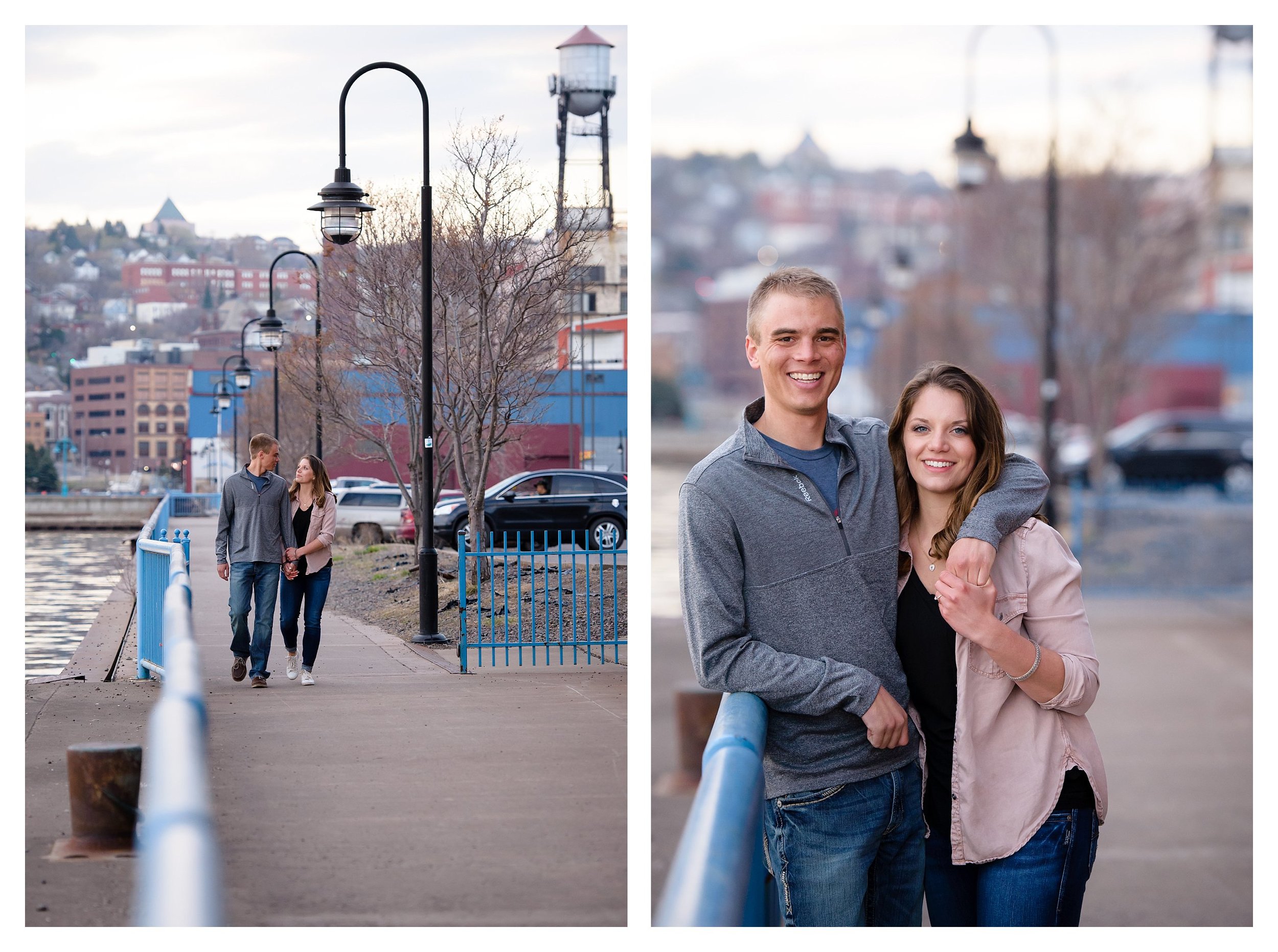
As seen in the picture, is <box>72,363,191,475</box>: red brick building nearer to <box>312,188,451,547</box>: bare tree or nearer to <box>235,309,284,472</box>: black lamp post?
<box>235,309,284,472</box>: black lamp post

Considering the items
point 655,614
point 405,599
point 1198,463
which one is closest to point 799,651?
point 405,599

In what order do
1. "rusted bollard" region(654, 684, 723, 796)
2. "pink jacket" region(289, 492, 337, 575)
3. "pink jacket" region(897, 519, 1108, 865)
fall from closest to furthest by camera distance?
"pink jacket" region(897, 519, 1108, 865)
"pink jacket" region(289, 492, 337, 575)
"rusted bollard" region(654, 684, 723, 796)

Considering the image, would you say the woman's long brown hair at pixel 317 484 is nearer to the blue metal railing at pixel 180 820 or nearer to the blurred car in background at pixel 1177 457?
the blue metal railing at pixel 180 820

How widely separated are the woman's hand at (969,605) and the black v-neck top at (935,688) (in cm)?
13

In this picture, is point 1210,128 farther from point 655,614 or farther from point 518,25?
point 518,25

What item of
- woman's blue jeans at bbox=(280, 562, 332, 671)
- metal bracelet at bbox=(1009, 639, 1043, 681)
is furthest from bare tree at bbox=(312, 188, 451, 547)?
metal bracelet at bbox=(1009, 639, 1043, 681)

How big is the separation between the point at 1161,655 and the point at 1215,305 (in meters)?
12.8

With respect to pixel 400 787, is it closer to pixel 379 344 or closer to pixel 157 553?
pixel 157 553

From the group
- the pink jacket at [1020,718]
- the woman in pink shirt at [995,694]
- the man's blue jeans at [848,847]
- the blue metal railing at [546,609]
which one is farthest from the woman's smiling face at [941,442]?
the blue metal railing at [546,609]

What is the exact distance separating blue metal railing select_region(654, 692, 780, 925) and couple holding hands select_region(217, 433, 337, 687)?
2499mm

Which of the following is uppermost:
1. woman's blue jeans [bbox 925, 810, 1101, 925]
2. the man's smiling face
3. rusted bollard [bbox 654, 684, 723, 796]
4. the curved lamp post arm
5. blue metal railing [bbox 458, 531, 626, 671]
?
the curved lamp post arm

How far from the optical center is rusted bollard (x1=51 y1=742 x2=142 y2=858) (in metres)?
3.49

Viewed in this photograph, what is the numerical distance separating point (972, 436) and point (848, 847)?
2.43ft

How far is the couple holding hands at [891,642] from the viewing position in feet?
7.30
